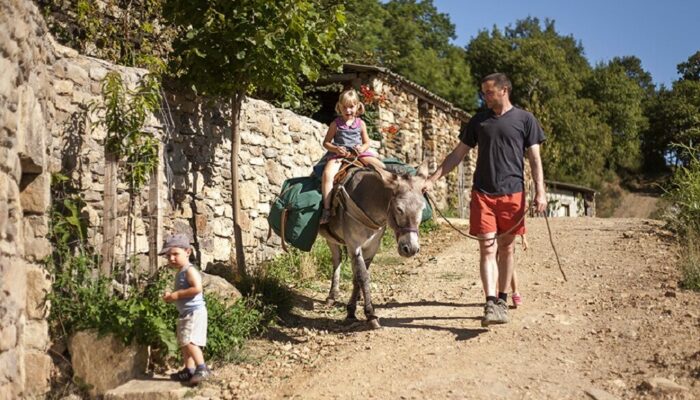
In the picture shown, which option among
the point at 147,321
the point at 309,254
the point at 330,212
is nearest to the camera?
the point at 147,321

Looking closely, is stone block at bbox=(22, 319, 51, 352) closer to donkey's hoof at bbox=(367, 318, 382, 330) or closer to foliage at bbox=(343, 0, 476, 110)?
donkey's hoof at bbox=(367, 318, 382, 330)

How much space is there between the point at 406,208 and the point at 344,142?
162cm

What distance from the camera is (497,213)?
6211mm

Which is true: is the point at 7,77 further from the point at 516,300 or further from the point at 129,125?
the point at 516,300

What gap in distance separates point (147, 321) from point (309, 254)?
4093 millimetres

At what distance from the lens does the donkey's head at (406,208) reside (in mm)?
6035

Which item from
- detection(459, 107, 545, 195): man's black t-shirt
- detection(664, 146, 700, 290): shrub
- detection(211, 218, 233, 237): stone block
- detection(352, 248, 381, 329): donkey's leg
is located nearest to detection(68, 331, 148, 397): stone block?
detection(352, 248, 381, 329): donkey's leg

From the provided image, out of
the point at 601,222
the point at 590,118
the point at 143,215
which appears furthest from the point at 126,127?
the point at 590,118

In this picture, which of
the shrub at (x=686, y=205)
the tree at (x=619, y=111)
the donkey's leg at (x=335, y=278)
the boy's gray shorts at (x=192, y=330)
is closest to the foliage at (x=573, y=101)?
the tree at (x=619, y=111)

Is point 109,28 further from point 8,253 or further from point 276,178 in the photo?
point 8,253

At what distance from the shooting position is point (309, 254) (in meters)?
9.49

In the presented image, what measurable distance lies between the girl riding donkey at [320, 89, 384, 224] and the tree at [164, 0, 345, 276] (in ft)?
3.02

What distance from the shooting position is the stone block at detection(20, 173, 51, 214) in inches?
221

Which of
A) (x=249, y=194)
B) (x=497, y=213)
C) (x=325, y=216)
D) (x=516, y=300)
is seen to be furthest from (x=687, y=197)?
(x=249, y=194)
